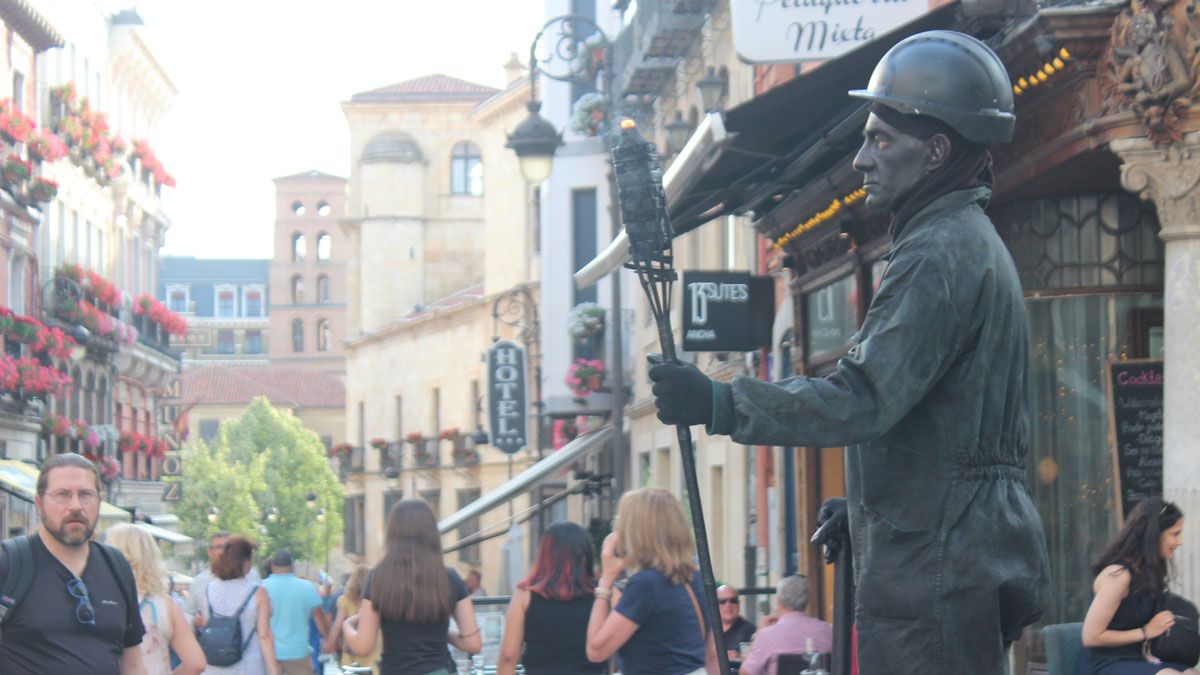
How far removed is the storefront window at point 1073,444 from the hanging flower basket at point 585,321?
22.4m

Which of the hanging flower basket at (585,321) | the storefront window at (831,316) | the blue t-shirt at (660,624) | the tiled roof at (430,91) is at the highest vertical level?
the tiled roof at (430,91)

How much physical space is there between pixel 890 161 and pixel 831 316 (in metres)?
12.4

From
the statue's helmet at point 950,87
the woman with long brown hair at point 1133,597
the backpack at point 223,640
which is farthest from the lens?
the backpack at point 223,640

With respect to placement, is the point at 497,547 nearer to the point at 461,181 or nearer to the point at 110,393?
the point at 110,393

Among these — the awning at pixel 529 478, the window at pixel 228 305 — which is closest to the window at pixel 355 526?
the awning at pixel 529 478

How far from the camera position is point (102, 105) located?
201 ft

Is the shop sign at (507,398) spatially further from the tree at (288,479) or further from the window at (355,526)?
the tree at (288,479)

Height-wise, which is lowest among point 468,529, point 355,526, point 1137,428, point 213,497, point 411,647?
point 355,526

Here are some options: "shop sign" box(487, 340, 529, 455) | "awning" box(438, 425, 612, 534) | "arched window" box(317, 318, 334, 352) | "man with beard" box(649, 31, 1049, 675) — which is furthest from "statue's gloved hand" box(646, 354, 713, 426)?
"arched window" box(317, 318, 334, 352)

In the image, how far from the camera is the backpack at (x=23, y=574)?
7410mm

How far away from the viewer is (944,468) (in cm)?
422

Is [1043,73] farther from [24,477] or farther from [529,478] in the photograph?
[24,477]

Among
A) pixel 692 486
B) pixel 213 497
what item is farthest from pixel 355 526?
pixel 692 486

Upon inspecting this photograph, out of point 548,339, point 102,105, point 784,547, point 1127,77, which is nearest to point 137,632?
point 1127,77
